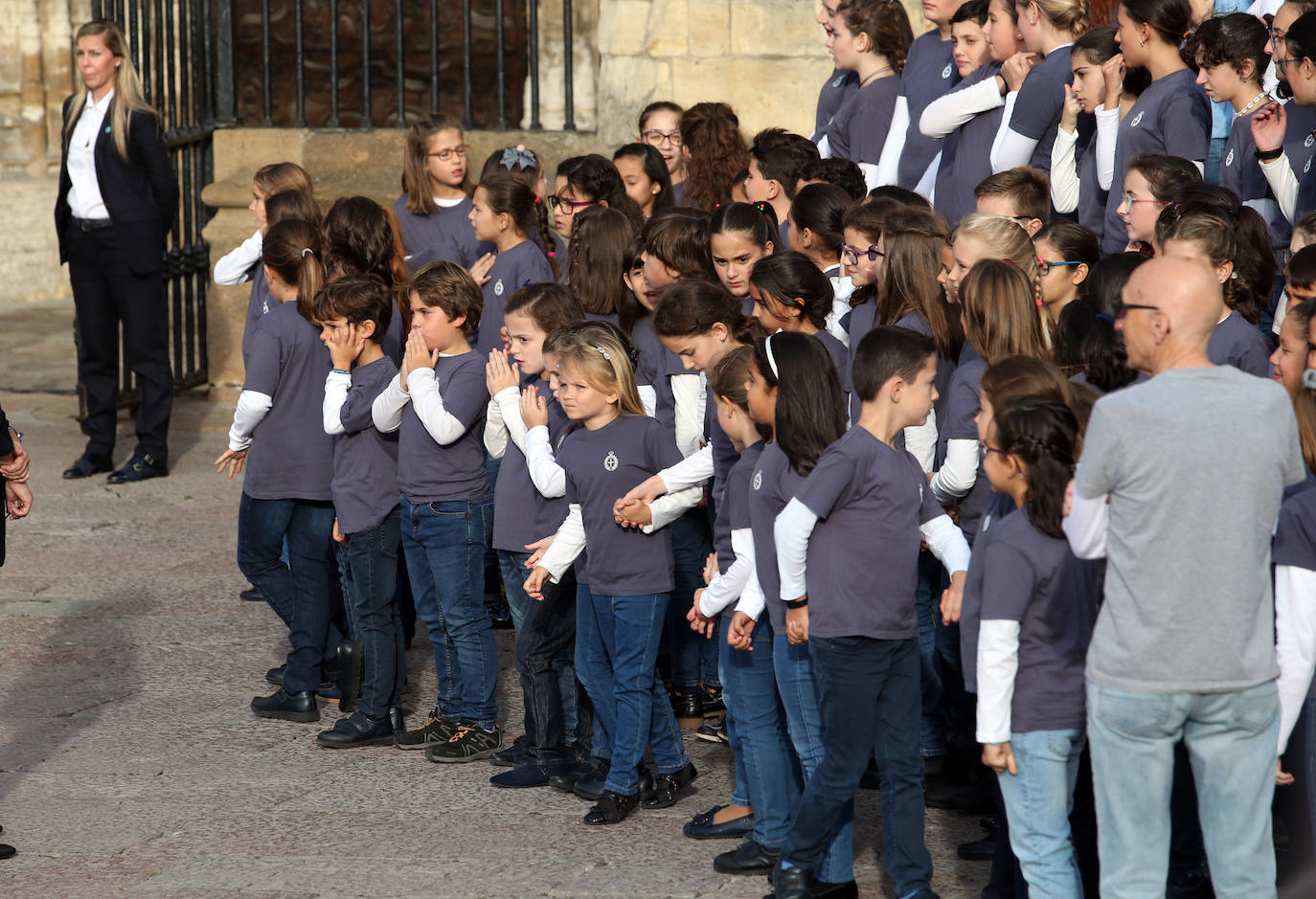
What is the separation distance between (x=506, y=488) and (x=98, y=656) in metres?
2.10

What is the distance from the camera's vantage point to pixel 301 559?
5.55 meters

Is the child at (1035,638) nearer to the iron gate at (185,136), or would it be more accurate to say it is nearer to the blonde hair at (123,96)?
the blonde hair at (123,96)

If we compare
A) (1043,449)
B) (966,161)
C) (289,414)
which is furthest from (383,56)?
(1043,449)

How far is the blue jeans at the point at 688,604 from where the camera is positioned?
527 cm

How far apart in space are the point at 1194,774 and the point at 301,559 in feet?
10.9

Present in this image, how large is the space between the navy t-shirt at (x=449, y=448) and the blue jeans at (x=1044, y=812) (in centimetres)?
222

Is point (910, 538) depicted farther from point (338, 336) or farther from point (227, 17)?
point (227, 17)

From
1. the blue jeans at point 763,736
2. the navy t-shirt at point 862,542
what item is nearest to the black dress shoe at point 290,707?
the blue jeans at point 763,736

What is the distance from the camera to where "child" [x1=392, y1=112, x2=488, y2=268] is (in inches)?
273

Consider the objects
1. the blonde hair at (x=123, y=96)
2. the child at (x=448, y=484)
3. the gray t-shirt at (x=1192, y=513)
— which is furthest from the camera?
the blonde hair at (x=123, y=96)

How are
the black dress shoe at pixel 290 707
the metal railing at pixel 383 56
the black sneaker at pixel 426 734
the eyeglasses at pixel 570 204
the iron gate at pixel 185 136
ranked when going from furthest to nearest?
the metal railing at pixel 383 56 → the iron gate at pixel 185 136 → the eyeglasses at pixel 570 204 → the black dress shoe at pixel 290 707 → the black sneaker at pixel 426 734

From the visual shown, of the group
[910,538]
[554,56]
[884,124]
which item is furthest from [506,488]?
[554,56]

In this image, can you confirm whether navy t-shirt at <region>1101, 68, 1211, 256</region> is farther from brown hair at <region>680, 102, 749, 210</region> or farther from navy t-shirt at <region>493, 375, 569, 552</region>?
brown hair at <region>680, 102, 749, 210</region>

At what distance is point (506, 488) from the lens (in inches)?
195
